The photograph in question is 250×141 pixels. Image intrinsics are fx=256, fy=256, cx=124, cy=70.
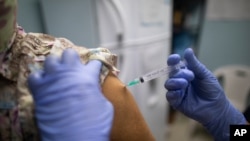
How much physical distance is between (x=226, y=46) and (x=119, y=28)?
4.73ft

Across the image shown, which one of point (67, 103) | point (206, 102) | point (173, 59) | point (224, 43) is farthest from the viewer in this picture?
point (224, 43)

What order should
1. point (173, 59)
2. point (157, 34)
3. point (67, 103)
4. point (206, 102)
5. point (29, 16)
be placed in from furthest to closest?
point (157, 34), point (29, 16), point (206, 102), point (173, 59), point (67, 103)

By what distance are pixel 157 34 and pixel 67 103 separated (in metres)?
1.50

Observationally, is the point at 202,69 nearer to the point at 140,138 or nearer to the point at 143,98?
the point at 140,138

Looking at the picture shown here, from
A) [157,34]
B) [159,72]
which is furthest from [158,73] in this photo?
[157,34]

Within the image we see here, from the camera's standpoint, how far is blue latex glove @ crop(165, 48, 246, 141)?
95 cm

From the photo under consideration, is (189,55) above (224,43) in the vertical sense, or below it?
above

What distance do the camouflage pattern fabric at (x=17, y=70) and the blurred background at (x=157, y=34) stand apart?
2.64 ft

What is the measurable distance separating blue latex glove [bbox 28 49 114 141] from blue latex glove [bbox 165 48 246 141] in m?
0.40

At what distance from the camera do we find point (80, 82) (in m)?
0.61

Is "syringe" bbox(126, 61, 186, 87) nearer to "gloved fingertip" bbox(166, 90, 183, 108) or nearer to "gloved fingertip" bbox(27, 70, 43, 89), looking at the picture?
"gloved fingertip" bbox(166, 90, 183, 108)

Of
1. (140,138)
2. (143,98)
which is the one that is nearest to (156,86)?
(143,98)

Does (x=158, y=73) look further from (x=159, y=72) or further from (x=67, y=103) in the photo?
(x=67, y=103)

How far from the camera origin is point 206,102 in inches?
38.8
